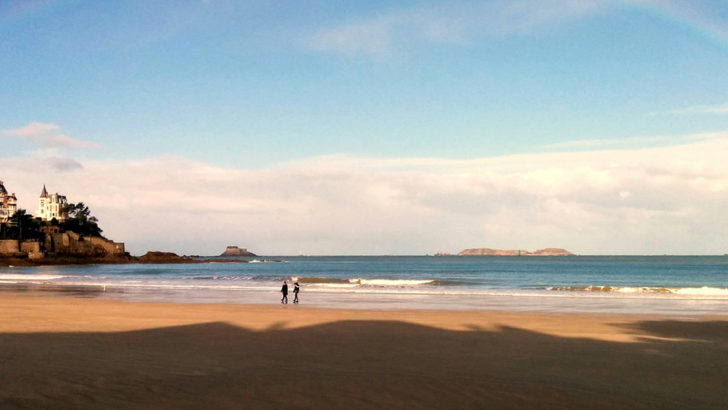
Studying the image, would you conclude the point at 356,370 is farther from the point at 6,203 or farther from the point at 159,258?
the point at 6,203

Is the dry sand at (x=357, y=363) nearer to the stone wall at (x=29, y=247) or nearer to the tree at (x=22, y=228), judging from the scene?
the stone wall at (x=29, y=247)

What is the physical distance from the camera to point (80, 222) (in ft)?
576

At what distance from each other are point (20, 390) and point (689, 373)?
12021 millimetres

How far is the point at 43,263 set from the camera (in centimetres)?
13262

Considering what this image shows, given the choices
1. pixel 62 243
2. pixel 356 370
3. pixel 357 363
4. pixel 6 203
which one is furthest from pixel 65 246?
pixel 356 370

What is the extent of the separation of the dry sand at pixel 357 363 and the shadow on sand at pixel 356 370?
0.03m

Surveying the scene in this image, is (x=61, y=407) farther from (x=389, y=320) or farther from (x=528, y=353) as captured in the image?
(x=389, y=320)

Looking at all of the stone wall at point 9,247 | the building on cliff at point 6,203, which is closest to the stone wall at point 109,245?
the stone wall at point 9,247

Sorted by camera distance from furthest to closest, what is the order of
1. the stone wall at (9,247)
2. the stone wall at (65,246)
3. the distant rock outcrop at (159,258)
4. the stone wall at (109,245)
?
the distant rock outcrop at (159,258) < the stone wall at (109,245) < the stone wall at (65,246) < the stone wall at (9,247)

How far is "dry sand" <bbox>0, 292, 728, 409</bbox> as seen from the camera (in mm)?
9203

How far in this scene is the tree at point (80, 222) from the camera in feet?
554

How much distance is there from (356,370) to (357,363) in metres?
1.05

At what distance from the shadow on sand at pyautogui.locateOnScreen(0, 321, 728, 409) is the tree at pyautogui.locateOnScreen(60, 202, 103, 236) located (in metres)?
168

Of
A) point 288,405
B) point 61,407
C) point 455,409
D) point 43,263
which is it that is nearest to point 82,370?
point 61,407
